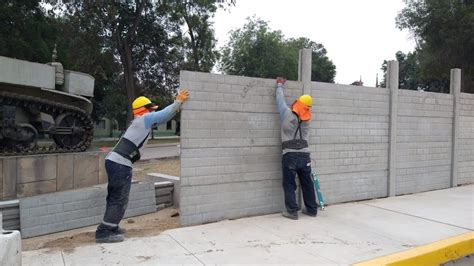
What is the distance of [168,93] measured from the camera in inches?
961

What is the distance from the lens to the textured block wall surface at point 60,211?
5.97 m

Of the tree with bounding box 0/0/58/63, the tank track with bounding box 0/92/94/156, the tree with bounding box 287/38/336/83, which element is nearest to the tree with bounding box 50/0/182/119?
the tree with bounding box 0/0/58/63

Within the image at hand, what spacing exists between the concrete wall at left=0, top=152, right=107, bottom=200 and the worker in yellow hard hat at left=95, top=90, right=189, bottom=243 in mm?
3472

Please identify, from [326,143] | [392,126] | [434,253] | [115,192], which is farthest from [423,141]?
[115,192]

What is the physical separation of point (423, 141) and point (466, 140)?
5.89 feet

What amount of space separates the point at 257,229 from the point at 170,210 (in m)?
2.28

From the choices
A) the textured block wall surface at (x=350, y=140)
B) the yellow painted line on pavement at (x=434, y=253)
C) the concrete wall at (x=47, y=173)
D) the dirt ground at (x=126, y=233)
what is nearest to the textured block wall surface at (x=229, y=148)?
the dirt ground at (x=126, y=233)

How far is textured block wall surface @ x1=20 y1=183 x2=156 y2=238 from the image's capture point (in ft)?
19.6

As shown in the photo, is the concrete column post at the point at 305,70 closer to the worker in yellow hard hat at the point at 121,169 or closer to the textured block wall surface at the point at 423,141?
the worker in yellow hard hat at the point at 121,169

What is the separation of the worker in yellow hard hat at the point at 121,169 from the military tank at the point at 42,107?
15.8ft

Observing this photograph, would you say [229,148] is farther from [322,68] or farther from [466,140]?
[322,68]

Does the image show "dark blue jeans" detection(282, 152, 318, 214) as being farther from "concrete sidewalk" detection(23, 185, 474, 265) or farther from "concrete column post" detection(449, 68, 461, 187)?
"concrete column post" detection(449, 68, 461, 187)

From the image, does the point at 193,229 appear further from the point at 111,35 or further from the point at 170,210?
the point at 111,35

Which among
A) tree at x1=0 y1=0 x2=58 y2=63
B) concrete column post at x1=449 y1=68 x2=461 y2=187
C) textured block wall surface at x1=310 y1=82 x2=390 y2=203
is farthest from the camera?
tree at x1=0 y1=0 x2=58 y2=63
